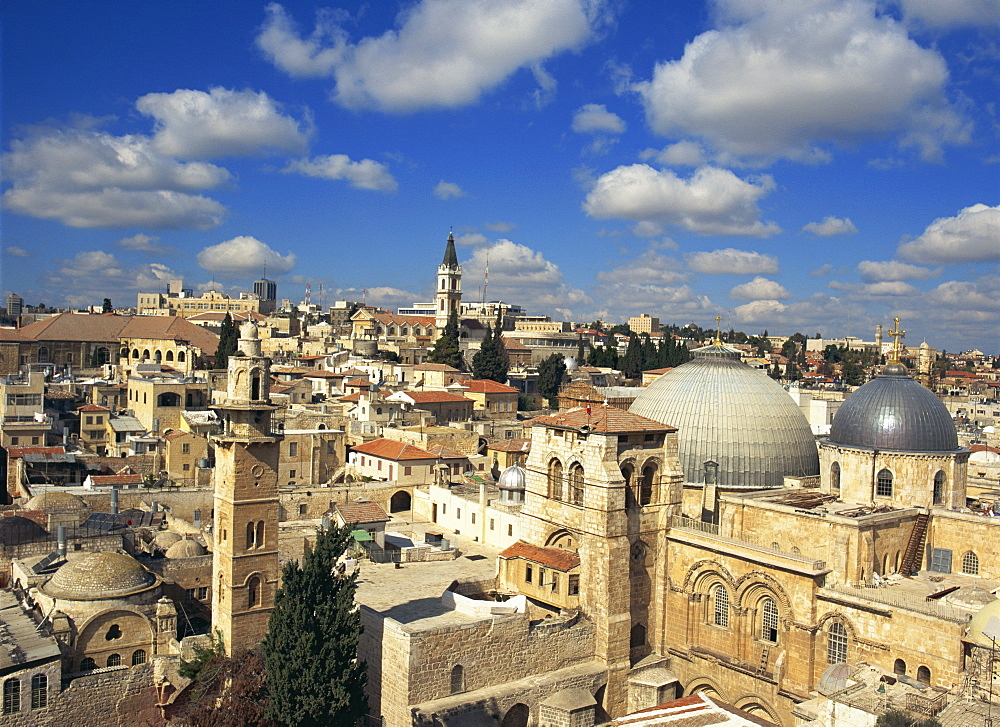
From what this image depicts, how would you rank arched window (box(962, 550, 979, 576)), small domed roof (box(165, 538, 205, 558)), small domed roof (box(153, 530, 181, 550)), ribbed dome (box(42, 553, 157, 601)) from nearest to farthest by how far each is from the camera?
1. ribbed dome (box(42, 553, 157, 601))
2. arched window (box(962, 550, 979, 576))
3. small domed roof (box(165, 538, 205, 558))
4. small domed roof (box(153, 530, 181, 550))

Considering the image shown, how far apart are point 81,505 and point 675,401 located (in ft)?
61.4

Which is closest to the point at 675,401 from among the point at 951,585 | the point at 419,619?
the point at 951,585

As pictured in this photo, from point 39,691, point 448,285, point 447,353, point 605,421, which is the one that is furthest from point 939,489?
point 448,285

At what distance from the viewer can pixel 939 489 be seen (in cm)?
2183

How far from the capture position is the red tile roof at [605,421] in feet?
66.9

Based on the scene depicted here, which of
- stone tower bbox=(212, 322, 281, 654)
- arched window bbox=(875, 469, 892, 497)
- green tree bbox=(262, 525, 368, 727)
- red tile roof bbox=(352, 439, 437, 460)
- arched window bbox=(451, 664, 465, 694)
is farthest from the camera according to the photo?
red tile roof bbox=(352, 439, 437, 460)

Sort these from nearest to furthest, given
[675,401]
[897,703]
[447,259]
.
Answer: [897,703], [675,401], [447,259]

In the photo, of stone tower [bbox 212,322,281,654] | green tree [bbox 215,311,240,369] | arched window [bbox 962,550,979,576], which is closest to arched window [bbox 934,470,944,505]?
Result: arched window [bbox 962,550,979,576]

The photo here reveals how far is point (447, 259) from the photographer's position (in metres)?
99.9

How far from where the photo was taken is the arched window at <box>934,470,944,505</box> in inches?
854

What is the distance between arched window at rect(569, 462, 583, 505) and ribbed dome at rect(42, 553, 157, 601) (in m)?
10.2

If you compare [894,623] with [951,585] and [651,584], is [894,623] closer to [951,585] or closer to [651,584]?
[951,585]

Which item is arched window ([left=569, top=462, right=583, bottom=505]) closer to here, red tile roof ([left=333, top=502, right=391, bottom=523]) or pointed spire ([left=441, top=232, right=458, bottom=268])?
red tile roof ([left=333, top=502, right=391, bottom=523])

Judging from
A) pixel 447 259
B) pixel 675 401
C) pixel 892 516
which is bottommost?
pixel 892 516
